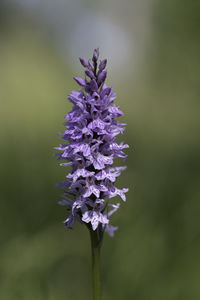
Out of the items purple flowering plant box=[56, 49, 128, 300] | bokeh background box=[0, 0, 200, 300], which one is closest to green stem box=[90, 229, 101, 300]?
purple flowering plant box=[56, 49, 128, 300]

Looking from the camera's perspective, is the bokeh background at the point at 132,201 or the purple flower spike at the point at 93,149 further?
the bokeh background at the point at 132,201

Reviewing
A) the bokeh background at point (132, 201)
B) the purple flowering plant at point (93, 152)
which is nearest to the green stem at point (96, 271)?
the purple flowering plant at point (93, 152)

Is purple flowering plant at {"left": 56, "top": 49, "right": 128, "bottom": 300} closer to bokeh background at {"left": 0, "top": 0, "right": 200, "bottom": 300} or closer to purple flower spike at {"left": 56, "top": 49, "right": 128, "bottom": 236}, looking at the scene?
purple flower spike at {"left": 56, "top": 49, "right": 128, "bottom": 236}

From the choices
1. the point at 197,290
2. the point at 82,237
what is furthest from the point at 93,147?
the point at 82,237

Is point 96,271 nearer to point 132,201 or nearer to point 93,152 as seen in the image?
point 93,152

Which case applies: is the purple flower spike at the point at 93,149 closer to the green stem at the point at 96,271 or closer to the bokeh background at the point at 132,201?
the green stem at the point at 96,271

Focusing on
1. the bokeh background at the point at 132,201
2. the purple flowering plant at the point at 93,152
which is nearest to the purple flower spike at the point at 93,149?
the purple flowering plant at the point at 93,152

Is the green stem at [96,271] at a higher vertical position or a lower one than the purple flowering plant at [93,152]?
lower
